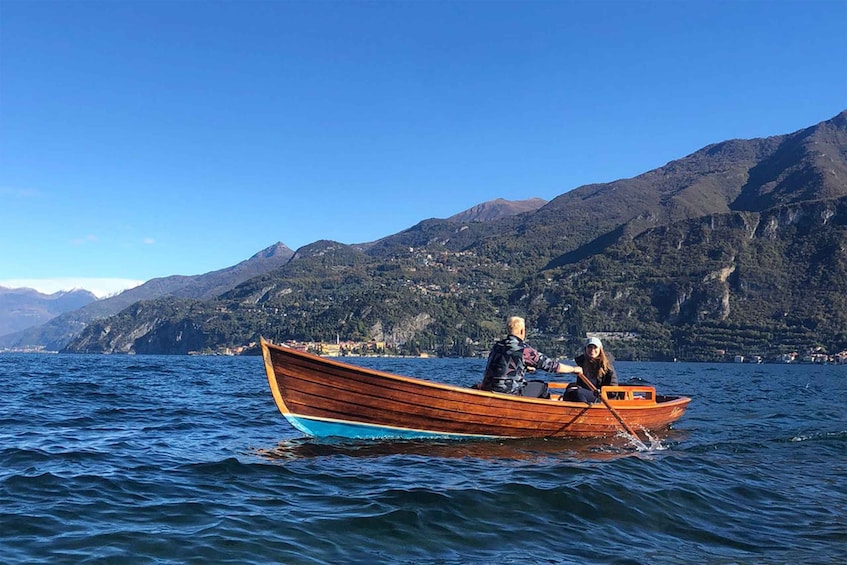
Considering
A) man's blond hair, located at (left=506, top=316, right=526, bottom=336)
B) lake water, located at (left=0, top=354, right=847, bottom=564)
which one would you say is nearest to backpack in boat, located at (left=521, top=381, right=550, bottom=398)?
lake water, located at (left=0, top=354, right=847, bottom=564)

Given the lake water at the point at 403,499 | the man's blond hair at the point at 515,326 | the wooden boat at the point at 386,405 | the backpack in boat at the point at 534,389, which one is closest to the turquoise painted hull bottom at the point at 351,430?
the wooden boat at the point at 386,405

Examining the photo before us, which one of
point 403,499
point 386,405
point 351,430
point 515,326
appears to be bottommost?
point 403,499

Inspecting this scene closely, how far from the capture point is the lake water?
6434 mm

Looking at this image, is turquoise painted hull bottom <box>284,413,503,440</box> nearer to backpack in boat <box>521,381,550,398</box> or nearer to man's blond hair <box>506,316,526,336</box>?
backpack in boat <box>521,381,550,398</box>

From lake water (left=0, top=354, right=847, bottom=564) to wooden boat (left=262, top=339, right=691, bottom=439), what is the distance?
13.2 inches

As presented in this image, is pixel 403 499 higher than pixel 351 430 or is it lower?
lower

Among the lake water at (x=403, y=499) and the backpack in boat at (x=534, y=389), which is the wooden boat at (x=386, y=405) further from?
the backpack in boat at (x=534, y=389)

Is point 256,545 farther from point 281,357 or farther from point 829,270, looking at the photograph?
point 829,270

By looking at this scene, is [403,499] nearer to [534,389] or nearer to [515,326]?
[515,326]

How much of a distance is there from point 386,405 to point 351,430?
88 cm

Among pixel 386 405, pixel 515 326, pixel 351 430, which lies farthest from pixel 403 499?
pixel 515 326

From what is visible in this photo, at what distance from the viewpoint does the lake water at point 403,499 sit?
643 centimetres

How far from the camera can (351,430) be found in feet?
40.3

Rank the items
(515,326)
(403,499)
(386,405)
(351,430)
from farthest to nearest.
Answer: (515,326)
(351,430)
(386,405)
(403,499)
